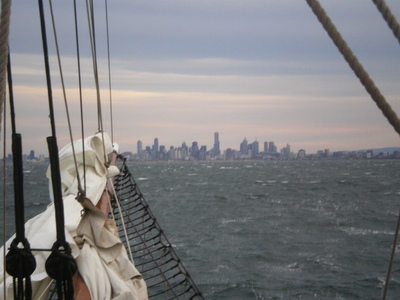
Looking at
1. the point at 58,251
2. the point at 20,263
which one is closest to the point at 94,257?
the point at 58,251

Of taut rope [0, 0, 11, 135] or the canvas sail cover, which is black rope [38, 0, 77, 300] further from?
taut rope [0, 0, 11, 135]

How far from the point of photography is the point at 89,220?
2.94 meters

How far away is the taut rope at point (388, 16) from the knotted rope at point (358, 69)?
13 centimetres

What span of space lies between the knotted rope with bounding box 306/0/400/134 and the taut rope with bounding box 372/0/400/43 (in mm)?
133

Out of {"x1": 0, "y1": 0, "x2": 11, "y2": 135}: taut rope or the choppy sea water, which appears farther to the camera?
the choppy sea water

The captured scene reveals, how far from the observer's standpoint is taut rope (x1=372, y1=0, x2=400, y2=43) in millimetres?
1450

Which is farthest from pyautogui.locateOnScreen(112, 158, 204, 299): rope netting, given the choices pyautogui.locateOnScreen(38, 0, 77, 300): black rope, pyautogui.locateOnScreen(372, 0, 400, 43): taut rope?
pyautogui.locateOnScreen(372, 0, 400, 43): taut rope

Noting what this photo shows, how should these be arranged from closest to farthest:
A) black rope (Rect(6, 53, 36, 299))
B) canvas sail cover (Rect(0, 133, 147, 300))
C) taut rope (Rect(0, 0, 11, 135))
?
taut rope (Rect(0, 0, 11, 135))
black rope (Rect(6, 53, 36, 299))
canvas sail cover (Rect(0, 133, 147, 300))

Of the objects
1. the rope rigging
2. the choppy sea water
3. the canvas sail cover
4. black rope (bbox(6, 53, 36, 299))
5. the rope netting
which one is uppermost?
the rope rigging

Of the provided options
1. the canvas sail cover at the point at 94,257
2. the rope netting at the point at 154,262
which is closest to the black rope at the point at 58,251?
the canvas sail cover at the point at 94,257

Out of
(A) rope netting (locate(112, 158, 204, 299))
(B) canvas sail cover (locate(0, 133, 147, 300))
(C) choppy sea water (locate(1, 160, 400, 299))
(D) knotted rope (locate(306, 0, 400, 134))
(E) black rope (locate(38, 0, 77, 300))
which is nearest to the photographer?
(D) knotted rope (locate(306, 0, 400, 134))

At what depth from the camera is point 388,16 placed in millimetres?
1468

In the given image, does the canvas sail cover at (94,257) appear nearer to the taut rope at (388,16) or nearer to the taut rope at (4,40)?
the taut rope at (4,40)

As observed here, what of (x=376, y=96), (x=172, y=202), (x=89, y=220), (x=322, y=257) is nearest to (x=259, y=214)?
(x=172, y=202)
